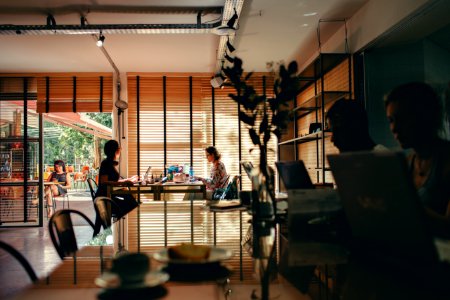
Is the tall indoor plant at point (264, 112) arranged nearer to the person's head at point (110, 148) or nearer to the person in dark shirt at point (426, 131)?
the person in dark shirt at point (426, 131)

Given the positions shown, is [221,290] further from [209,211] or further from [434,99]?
[209,211]

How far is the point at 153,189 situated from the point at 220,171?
1.13 m

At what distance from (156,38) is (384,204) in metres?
5.05

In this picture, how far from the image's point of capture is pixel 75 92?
24.4 feet

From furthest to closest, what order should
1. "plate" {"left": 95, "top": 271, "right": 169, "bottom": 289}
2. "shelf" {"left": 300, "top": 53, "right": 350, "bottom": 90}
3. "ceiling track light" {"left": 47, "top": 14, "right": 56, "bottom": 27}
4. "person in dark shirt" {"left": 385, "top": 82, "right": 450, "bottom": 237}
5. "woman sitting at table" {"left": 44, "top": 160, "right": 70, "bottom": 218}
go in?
"woman sitting at table" {"left": 44, "top": 160, "right": 70, "bottom": 218}
"shelf" {"left": 300, "top": 53, "right": 350, "bottom": 90}
"ceiling track light" {"left": 47, "top": 14, "right": 56, "bottom": 27}
"person in dark shirt" {"left": 385, "top": 82, "right": 450, "bottom": 237}
"plate" {"left": 95, "top": 271, "right": 169, "bottom": 289}

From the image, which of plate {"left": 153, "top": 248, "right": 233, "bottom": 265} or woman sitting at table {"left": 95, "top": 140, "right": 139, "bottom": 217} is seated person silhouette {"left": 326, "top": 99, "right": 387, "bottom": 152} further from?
woman sitting at table {"left": 95, "top": 140, "right": 139, "bottom": 217}

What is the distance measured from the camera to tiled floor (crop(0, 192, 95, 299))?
3.40 metres

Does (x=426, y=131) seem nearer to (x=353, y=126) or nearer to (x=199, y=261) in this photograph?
(x=353, y=126)

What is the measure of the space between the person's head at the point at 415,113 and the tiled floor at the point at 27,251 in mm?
2012

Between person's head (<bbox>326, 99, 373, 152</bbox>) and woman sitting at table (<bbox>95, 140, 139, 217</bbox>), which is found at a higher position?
person's head (<bbox>326, 99, 373, 152</bbox>)

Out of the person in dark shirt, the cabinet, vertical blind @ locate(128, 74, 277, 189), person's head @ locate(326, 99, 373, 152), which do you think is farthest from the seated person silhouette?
vertical blind @ locate(128, 74, 277, 189)

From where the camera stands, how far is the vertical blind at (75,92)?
24.2 feet

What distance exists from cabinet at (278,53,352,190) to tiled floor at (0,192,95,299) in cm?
292

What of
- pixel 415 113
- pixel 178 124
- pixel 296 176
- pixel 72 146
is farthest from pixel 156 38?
pixel 72 146
